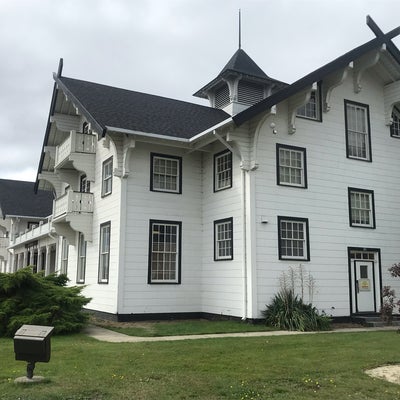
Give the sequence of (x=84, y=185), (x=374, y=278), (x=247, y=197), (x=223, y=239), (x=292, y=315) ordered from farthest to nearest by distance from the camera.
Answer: (x=84, y=185) < (x=374, y=278) < (x=223, y=239) < (x=247, y=197) < (x=292, y=315)

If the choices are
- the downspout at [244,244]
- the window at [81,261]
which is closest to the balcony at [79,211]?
the window at [81,261]

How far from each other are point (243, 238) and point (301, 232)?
2.20 m

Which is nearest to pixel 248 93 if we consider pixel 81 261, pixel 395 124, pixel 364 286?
pixel 395 124

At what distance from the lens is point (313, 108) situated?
18.4 m

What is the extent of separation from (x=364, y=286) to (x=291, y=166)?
5.04m

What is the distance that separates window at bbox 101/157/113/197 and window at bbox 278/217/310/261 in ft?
21.0

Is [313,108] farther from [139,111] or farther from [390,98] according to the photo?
[139,111]

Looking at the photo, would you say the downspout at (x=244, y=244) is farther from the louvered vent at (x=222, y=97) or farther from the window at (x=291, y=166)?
the louvered vent at (x=222, y=97)

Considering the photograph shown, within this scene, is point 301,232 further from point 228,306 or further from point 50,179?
point 50,179

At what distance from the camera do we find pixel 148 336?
42.8 feet

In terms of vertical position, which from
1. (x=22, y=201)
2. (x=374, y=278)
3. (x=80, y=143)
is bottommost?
(x=374, y=278)

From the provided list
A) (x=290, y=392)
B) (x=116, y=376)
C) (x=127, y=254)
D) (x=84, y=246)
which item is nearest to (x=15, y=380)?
(x=116, y=376)

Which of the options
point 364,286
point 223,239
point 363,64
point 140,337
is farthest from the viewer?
point 363,64

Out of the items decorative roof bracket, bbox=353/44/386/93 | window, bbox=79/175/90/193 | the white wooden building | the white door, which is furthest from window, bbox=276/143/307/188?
window, bbox=79/175/90/193
